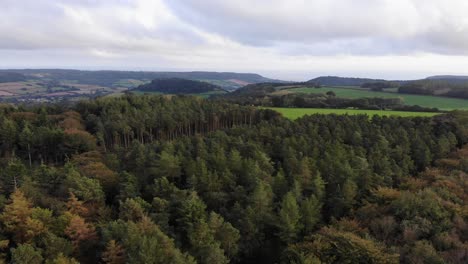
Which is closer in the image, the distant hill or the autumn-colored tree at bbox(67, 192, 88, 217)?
the autumn-colored tree at bbox(67, 192, 88, 217)

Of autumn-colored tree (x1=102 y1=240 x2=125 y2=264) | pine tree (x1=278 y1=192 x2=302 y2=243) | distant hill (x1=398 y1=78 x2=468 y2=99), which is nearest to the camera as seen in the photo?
autumn-colored tree (x1=102 y1=240 x2=125 y2=264)

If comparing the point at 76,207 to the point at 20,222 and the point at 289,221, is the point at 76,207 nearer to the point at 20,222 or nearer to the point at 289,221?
the point at 20,222

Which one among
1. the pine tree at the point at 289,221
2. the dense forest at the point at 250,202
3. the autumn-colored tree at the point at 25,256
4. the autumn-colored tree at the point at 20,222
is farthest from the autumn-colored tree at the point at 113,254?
the pine tree at the point at 289,221

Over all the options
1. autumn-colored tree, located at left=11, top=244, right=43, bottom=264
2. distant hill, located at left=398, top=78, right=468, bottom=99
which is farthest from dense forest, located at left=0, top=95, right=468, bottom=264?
distant hill, located at left=398, top=78, right=468, bottom=99

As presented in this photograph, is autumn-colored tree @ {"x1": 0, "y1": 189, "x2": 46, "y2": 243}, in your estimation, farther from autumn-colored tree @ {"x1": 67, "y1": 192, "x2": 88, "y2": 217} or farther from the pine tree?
the pine tree

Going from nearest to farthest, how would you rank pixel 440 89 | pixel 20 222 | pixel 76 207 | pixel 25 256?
pixel 25 256 → pixel 20 222 → pixel 76 207 → pixel 440 89

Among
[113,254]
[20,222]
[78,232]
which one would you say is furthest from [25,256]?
[20,222]

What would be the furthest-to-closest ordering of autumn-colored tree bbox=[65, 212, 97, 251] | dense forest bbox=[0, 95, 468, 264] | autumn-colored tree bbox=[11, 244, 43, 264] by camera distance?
autumn-colored tree bbox=[65, 212, 97, 251], dense forest bbox=[0, 95, 468, 264], autumn-colored tree bbox=[11, 244, 43, 264]

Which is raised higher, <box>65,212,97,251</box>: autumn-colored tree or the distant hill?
the distant hill

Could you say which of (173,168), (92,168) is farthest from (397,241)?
(92,168)
